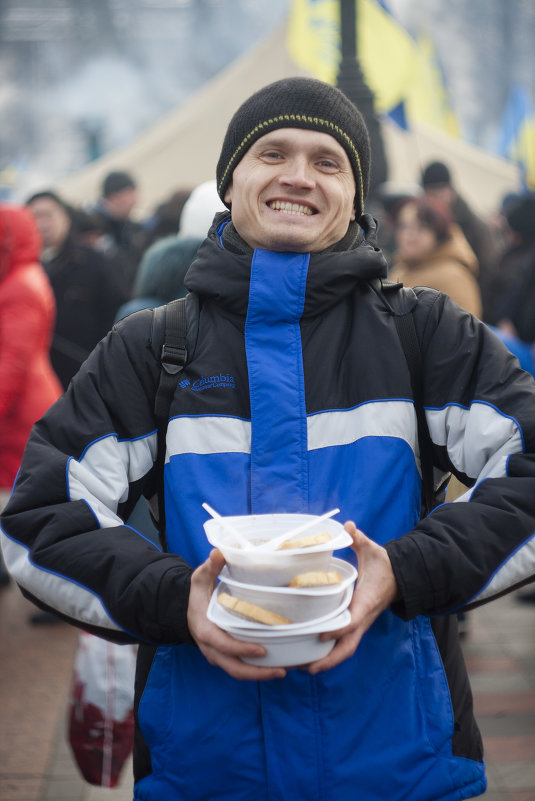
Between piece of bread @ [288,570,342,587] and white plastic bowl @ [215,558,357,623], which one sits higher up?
piece of bread @ [288,570,342,587]

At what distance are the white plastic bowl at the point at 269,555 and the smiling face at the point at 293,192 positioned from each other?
59cm

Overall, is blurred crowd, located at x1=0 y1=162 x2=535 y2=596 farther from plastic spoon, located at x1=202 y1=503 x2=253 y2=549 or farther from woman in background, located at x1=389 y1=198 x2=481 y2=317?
plastic spoon, located at x1=202 y1=503 x2=253 y2=549

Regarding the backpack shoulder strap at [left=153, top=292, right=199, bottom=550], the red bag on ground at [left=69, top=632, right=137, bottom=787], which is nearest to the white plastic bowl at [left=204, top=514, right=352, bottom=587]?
the backpack shoulder strap at [left=153, top=292, right=199, bottom=550]

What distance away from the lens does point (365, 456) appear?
1784 millimetres

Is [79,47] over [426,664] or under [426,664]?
over

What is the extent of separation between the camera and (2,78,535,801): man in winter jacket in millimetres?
1666

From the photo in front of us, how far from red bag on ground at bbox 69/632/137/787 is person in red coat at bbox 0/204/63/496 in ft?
6.52

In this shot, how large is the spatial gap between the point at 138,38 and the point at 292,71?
A: 150 feet

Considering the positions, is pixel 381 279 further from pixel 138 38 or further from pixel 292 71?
pixel 138 38

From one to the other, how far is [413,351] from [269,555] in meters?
0.56

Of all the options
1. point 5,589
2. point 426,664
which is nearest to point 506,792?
point 426,664

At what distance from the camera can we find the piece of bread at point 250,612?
1509 millimetres

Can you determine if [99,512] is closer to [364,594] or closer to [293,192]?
[364,594]

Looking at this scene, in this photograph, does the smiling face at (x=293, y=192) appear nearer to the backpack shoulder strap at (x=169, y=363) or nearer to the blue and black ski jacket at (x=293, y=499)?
the blue and black ski jacket at (x=293, y=499)
